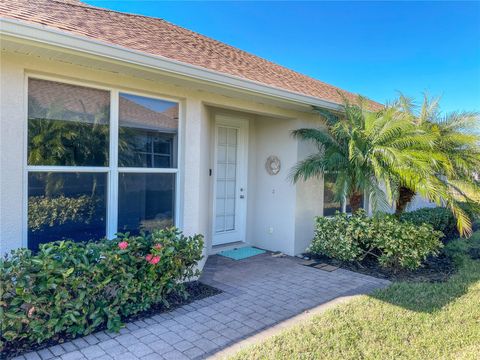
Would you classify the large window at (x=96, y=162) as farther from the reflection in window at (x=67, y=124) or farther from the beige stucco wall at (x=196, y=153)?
the beige stucco wall at (x=196, y=153)

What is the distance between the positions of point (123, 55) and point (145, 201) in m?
2.19

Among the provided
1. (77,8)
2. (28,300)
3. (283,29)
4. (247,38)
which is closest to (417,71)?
(283,29)

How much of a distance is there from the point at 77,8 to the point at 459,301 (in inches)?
312

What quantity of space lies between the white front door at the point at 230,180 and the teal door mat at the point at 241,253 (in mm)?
327

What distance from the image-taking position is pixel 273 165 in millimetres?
7887

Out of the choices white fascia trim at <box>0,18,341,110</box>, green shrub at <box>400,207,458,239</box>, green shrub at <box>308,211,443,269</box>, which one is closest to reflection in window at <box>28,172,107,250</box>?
white fascia trim at <box>0,18,341,110</box>

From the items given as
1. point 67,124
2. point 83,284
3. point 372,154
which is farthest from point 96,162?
point 372,154

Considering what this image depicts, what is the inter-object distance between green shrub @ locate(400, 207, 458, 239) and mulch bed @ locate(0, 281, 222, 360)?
6287 mm

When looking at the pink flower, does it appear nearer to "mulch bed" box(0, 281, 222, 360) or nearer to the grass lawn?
"mulch bed" box(0, 281, 222, 360)

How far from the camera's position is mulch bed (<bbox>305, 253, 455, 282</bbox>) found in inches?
241

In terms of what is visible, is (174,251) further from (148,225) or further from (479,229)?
(479,229)

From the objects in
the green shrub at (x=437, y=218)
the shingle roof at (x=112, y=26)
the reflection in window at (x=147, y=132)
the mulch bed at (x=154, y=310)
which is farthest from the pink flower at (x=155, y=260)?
the green shrub at (x=437, y=218)

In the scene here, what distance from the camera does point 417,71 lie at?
572 inches

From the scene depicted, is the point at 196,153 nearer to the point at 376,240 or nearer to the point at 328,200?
the point at 376,240
